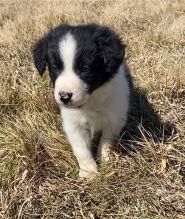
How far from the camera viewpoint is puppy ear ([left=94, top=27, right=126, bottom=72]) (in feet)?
10.7

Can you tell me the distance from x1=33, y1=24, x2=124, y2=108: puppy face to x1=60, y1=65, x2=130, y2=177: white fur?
0.69 feet

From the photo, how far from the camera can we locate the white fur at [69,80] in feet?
9.86

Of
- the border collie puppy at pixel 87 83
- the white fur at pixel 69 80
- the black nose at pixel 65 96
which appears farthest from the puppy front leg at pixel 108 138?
the black nose at pixel 65 96

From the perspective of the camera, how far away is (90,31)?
3.38m

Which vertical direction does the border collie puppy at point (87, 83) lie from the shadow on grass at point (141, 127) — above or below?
above

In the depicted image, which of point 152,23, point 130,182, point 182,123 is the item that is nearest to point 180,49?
point 152,23

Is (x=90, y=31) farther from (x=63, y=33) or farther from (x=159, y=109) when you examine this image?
(x=159, y=109)

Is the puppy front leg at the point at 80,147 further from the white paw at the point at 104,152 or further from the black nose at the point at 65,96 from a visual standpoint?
the black nose at the point at 65,96

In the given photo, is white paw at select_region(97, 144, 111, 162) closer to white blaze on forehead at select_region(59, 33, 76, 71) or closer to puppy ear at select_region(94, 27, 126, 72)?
puppy ear at select_region(94, 27, 126, 72)

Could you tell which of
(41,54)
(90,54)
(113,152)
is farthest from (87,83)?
(113,152)

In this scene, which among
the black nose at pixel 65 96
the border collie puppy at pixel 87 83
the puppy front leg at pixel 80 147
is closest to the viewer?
the black nose at pixel 65 96

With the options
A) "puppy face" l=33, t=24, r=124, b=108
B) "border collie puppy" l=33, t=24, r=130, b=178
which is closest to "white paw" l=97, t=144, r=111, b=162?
"border collie puppy" l=33, t=24, r=130, b=178

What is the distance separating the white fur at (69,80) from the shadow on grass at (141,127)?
0.74m

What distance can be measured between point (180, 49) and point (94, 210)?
9.52 ft
